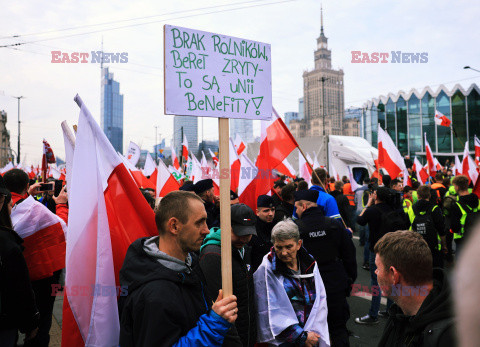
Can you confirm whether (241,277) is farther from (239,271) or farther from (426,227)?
(426,227)

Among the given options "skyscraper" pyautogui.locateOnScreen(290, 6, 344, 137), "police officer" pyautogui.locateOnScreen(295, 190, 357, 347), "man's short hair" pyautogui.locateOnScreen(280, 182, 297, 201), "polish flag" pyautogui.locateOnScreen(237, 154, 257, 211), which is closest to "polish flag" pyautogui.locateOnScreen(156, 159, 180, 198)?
"polish flag" pyautogui.locateOnScreen(237, 154, 257, 211)

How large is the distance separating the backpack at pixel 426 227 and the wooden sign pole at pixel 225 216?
4.59m

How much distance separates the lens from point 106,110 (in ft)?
457

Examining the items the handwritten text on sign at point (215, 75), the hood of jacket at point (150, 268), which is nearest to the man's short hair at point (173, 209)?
the hood of jacket at point (150, 268)

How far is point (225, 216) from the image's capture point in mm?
2105

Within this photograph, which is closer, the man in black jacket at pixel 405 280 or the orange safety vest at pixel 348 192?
the man in black jacket at pixel 405 280

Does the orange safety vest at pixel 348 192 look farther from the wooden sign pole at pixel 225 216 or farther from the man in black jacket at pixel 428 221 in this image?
the wooden sign pole at pixel 225 216

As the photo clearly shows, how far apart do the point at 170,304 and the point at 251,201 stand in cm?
533

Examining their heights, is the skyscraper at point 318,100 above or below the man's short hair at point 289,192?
above

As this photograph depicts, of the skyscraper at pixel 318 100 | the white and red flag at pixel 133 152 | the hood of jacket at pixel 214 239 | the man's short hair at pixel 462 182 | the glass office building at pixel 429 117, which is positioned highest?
the skyscraper at pixel 318 100

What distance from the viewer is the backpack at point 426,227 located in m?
5.70

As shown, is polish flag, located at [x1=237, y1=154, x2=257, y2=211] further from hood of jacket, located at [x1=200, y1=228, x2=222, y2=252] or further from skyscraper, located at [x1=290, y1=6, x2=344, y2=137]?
skyscraper, located at [x1=290, y1=6, x2=344, y2=137]

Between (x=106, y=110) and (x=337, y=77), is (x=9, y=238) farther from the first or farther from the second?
(x=106, y=110)

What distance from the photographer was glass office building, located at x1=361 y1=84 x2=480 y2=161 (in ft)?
158
